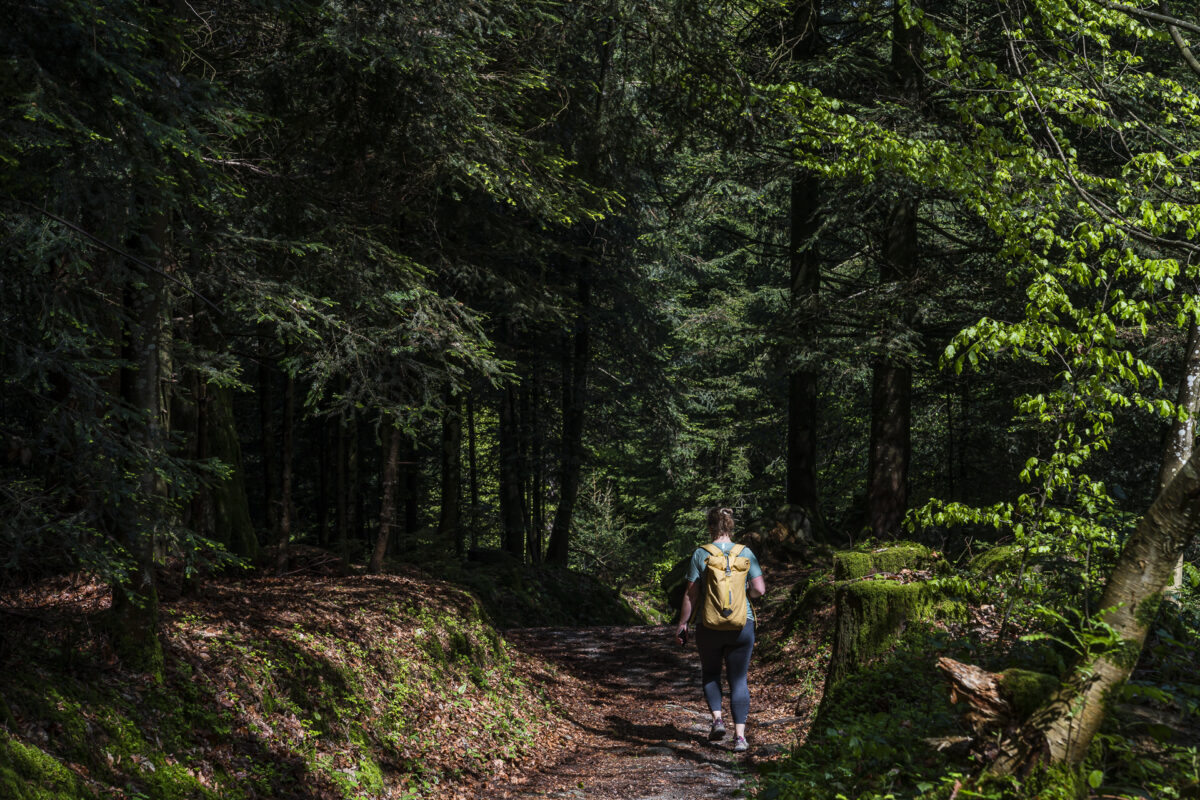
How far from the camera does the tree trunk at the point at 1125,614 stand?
3182 mm

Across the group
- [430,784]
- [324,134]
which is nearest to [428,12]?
[324,134]

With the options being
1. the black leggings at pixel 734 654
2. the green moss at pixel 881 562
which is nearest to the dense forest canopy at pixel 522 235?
the green moss at pixel 881 562

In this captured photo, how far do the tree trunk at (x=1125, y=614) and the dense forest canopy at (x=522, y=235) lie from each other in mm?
21

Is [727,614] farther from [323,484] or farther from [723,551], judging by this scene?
[323,484]

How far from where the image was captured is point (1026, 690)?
374 cm

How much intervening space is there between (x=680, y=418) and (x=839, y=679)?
49.7ft

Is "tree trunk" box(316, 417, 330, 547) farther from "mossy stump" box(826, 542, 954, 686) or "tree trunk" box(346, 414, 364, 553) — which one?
"mossy stump" box(826, 542, 954, 686)

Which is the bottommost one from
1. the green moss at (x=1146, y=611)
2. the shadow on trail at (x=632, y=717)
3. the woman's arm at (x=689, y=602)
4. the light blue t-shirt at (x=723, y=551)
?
the shadow on trail at (x=632, y=717)

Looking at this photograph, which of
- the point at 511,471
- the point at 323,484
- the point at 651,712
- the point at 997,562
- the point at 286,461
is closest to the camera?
the point at 997,562

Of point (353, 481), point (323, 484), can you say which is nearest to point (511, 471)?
point (353, 481)

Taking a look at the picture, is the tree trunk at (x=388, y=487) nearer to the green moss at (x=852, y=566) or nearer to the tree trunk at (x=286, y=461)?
the tree trunk at (x=286, y=461)

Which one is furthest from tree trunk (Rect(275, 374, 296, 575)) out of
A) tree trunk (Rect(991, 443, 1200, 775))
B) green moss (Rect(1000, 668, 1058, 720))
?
tree trunk (Rect(991, 443, 1200, 775))

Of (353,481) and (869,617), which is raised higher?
(353,481)

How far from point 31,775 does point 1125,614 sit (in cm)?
476
